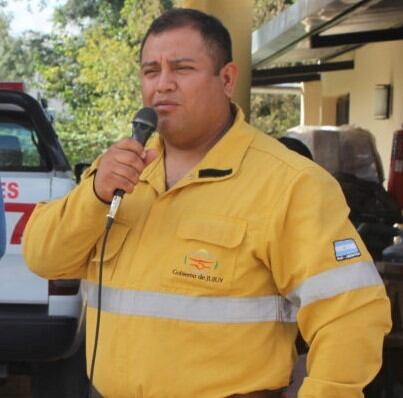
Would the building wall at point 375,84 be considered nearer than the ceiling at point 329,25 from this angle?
No

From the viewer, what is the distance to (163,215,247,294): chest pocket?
2107 millimetres

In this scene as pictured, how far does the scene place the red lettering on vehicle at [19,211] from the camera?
15.6ft

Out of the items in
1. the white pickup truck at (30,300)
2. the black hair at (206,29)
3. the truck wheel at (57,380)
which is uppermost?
the black hair at (206,29)

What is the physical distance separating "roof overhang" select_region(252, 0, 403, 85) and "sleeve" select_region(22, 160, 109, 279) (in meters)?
4.93

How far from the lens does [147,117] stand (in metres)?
2.18

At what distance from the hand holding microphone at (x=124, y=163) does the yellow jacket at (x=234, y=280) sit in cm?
6

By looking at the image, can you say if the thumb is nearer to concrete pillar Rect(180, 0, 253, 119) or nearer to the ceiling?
the ceiling

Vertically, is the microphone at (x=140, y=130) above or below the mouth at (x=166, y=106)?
below

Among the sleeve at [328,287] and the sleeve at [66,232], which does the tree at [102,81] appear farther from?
the sleeve at [328,287]

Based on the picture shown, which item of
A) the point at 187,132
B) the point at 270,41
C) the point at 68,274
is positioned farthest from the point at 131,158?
the point at 270,41

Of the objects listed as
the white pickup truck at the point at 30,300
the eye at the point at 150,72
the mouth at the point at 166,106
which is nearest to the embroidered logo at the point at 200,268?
the mouth at the point at 166,106

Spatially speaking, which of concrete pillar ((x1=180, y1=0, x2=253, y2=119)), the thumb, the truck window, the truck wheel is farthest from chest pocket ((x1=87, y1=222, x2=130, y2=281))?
concrete pillar ((x1=180, y1=0, x2=253, y2=119))

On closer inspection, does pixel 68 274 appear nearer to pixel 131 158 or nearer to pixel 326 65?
pixel 131 158

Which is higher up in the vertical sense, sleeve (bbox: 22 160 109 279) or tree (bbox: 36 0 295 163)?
sleeve (bbox: 22 160 109 279)
